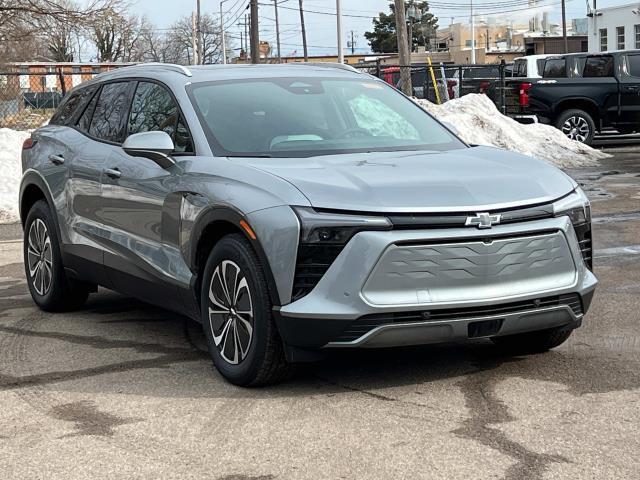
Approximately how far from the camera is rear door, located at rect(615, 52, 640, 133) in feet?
72.8

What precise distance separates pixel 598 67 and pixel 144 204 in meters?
17.9

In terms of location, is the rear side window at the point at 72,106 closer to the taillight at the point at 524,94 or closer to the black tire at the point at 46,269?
the black tire at the point at 46,269

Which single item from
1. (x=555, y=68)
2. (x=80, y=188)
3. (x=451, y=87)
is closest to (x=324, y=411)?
(x=80, y=188)

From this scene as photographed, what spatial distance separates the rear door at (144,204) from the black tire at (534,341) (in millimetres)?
1829

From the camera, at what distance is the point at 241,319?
532 cm

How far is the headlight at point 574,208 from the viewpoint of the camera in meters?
5.26

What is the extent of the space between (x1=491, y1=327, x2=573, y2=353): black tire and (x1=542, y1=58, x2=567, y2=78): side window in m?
17.5

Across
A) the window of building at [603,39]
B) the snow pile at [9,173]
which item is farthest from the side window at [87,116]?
the window of building at [603,39]

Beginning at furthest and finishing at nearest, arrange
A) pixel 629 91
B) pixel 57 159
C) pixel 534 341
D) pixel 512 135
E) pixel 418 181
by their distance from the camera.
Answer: pixel 629 91 < pixel 512 135 < pixel 57 159 < pixel 534 341 < pixel 418 181

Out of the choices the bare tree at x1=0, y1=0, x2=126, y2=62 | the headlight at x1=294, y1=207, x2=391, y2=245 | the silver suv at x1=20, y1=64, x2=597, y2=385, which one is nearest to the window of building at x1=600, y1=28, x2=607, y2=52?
the bare tree at x1=0, y1=0, x2=126, y2=62

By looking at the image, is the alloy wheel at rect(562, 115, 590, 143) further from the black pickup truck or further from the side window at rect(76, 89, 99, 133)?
the side window at rect(76, 89, 99, 133)

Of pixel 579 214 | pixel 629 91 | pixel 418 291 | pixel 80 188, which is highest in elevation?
pixel 629 91

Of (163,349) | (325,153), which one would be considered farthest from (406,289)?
(163,349)

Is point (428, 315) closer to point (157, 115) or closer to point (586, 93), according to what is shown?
point (157, 115)
